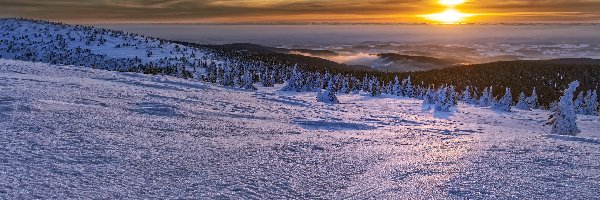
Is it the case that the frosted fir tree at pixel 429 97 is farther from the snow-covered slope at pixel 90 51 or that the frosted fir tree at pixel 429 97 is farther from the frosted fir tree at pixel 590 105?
the snow-covered slope at pixel 90 51

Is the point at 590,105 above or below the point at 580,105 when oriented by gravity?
above

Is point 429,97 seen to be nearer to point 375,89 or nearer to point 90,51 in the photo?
point 375,89

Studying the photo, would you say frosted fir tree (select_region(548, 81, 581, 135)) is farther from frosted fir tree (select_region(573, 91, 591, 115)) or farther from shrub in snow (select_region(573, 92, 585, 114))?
shrub in snow (select_region(573, 92, 585, 114))

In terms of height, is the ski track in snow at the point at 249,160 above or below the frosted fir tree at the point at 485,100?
above

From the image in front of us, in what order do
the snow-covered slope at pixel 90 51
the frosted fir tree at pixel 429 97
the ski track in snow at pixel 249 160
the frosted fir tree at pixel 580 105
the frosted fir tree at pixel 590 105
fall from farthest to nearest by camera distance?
the snow-covered slope at pixel 90 51, the frosted fir tree at pixel 580 105, the frosted fir tree at pixel 590 105, the frosted fir tree at pixel 429 97, the ski track in snow at pixel 249 160

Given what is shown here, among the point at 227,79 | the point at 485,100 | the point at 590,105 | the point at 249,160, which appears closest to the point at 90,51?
the point at 227,79

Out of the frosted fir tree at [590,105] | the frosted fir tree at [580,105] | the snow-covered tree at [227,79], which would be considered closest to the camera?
the frosted fir tree at [590,105]

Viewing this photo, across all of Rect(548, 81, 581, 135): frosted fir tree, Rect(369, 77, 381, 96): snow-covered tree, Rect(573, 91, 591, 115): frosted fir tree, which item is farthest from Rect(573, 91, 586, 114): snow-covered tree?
Rect(548, 81, 581, 135): frosted fir tree

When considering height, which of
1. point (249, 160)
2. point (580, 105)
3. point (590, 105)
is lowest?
point (580, 105)

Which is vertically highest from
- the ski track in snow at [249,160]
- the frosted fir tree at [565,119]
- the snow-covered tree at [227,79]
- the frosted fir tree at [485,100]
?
the ski track in snow at [249,160]

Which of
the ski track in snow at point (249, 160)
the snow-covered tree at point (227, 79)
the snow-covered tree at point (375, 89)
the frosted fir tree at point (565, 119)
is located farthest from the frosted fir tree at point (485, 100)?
the ski track in snow at point (249, 160)

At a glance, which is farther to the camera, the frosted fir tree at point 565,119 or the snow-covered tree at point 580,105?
the snow-covered tree at point 580,105

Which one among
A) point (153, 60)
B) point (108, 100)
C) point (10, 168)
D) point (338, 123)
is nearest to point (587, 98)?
point (338, 123)

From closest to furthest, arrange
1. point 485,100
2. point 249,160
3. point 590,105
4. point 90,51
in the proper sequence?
1. point 249,160
2. point 590,105
3. point 485,100
4. point 90,51
